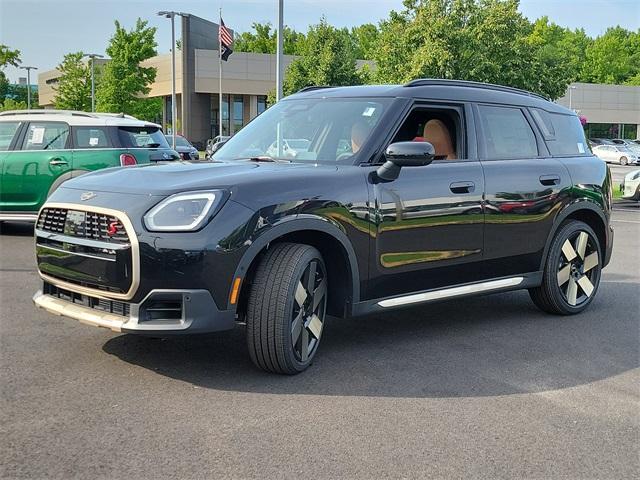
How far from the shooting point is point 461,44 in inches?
1294

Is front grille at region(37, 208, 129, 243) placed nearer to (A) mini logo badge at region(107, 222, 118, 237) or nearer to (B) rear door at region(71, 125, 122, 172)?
(A) mini logo badge at region(107, 222, 118, 237)

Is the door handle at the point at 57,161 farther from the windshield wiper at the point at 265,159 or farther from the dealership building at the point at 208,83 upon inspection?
the dealership building at the point at 208,83

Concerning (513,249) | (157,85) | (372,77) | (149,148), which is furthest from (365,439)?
(157,85)

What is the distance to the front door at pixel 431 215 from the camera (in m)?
4.97

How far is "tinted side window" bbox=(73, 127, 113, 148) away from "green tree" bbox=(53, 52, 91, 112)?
5357cm

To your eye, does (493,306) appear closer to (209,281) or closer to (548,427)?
(548,427)

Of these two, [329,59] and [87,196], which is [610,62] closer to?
[329,59]

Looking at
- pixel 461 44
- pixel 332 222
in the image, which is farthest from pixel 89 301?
pixel 461 44

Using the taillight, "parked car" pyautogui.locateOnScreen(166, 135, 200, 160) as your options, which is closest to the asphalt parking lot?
the taillight

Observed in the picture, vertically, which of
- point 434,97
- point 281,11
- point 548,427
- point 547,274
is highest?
point 281,11

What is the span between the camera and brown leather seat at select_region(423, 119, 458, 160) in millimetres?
5742

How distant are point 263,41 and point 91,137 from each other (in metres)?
78.5

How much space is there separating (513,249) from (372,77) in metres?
32.9

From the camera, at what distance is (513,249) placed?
592 centimetres
